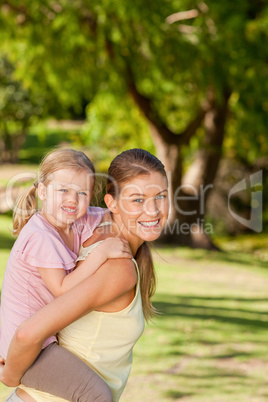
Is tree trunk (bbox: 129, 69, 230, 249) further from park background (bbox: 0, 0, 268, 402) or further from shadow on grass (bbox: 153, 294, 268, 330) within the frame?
shadow on grass (bbox: 153, 294, 268, 330)

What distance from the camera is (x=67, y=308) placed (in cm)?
174

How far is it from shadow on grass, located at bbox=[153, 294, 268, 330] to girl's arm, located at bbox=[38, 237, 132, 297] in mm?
5757

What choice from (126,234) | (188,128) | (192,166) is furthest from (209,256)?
(126,234)

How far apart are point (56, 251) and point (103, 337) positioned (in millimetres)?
313

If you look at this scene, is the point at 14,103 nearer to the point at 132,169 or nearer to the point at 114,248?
the point at 132,169

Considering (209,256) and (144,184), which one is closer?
(144,184)

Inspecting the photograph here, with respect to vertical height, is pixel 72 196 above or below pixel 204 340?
above

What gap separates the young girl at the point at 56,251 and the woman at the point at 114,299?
51mm

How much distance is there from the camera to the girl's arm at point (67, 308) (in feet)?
5.67

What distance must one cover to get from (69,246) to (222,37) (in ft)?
29.4

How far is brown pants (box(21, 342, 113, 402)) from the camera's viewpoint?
1.85 metres

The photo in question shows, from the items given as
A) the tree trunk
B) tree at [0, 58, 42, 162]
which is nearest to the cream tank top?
the tree trunk

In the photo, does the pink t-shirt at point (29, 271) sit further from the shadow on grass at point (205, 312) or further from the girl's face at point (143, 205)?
the shadow on grass at point (205, 312)

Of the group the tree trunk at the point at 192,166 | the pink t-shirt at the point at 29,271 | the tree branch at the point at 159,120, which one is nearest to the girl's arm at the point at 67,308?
the pink t-shirt at the point at 29,271
